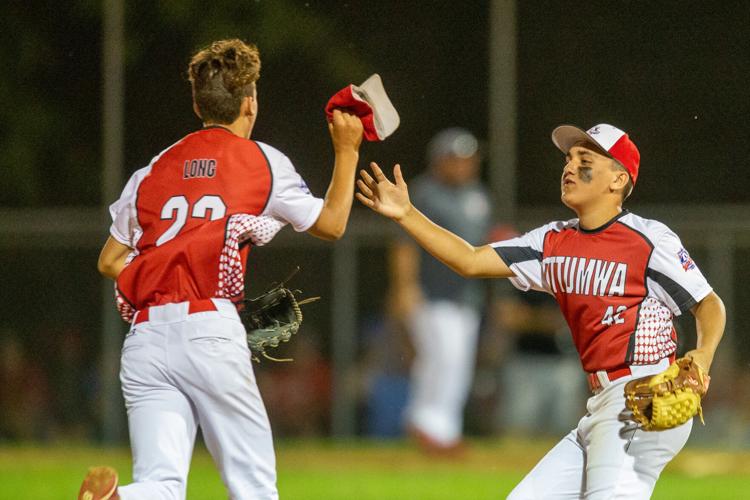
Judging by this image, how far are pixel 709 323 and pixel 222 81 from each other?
2.13 m

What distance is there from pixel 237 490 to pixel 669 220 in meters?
9.38

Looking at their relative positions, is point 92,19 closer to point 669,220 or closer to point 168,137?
point 168,137

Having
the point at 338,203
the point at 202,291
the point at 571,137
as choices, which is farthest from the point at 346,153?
the point at 571,137

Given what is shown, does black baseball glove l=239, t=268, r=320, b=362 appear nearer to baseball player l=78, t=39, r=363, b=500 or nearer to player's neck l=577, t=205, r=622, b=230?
baseball player l=78, t=39, r=363, b=500

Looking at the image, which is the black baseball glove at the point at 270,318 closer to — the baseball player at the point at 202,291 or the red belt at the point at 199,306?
the baseball player at the point at 202,291

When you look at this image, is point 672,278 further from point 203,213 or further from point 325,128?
point 325,128

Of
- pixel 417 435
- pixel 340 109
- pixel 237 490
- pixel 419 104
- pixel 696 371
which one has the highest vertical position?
pixel 419 104

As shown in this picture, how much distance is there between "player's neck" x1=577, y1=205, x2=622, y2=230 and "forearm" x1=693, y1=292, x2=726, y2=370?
514mm

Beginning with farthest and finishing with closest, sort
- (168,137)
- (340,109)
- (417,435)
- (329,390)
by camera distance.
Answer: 1. (168,137)
2. (329,390)
3. (417,435)
4. (340,109)

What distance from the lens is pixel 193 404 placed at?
5043mm

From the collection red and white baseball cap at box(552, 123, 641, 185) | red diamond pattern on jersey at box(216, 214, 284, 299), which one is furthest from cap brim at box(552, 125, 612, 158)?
red diamond pattern on jersey at box(216, 214, 284, 299)

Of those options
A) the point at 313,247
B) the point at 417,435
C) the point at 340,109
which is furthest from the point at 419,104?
the point at 340,109

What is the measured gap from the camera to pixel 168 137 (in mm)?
15578

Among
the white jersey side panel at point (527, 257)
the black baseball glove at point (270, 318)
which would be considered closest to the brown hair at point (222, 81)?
the black baseball glove at point (270, 318)
